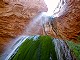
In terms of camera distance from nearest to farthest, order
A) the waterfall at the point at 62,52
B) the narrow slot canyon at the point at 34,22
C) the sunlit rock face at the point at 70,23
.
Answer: the waterfall at the point at 62,52 < the narrow slot canyon at the point at 34,22 < the sunlit rock face at the point at 70,23

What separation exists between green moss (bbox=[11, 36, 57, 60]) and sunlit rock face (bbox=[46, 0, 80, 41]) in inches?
106

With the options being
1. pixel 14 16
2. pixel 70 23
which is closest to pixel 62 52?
pixel 14 16

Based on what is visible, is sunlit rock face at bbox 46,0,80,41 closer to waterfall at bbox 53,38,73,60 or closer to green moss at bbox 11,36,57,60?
waterfall at bbox 53,38,73,60

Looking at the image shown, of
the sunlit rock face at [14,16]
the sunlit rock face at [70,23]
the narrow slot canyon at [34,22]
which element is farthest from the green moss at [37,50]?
the sunlit rock face at [70,23]

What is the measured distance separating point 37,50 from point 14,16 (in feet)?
8.68

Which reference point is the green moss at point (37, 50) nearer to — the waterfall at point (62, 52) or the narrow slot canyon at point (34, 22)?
the waterfall at point (62, 52)

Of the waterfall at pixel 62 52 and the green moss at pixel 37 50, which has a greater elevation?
the green moss at pixel 37 50

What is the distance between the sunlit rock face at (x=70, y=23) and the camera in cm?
529

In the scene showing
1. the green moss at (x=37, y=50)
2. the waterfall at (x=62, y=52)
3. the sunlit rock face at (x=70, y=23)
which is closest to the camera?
the green moss at (x=37, y=50)

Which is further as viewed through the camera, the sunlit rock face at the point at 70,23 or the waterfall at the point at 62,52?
the sunlit rock face at the point at 70,23

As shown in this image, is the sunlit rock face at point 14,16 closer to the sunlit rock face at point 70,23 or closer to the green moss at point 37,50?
the sunlit rock face at point 70,23

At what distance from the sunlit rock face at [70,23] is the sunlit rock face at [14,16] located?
1013mm


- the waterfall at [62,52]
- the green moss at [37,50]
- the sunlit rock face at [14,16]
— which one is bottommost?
the waterfall at [62,52]

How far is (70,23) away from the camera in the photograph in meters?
5.42
